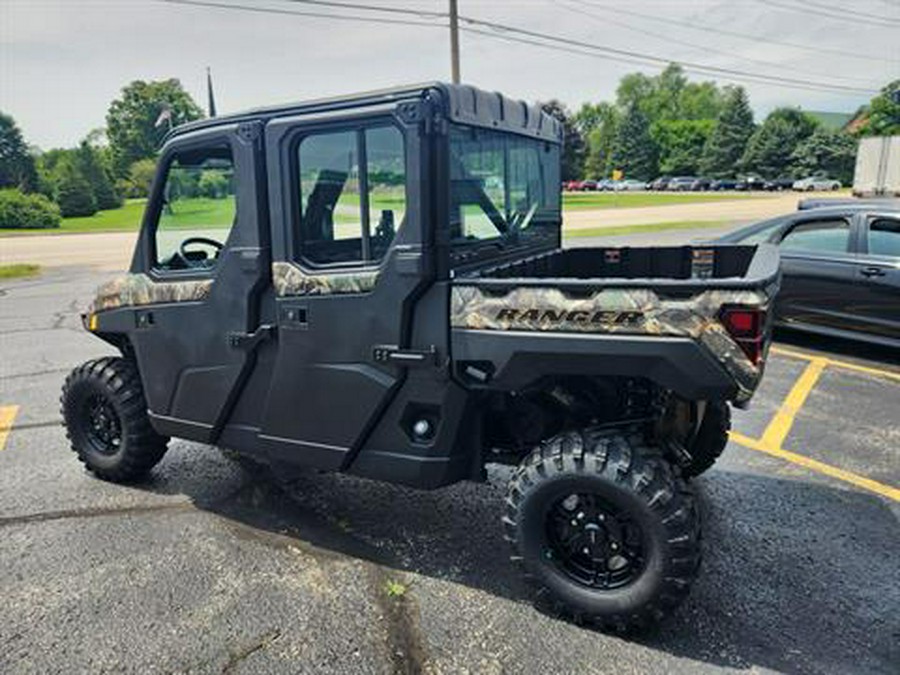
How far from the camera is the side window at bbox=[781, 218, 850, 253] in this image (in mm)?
7031

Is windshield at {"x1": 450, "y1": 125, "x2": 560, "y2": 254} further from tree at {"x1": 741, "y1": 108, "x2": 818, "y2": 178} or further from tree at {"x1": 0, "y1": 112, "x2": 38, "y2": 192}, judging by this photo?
tree at {"x1": 741, "y1": 108, "x2": 818, "y2": 178}

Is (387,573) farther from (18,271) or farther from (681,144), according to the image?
(681,144)

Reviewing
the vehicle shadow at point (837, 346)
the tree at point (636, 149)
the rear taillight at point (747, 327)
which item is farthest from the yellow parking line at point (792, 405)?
the tree at point (636, 149)

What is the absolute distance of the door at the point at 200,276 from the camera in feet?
11.1

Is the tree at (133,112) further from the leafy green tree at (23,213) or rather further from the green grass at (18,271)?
the green grass at (18,271)

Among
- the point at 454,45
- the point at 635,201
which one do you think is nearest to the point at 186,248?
the point at 454,45

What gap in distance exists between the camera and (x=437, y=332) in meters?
3.04

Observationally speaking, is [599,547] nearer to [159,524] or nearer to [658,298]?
[658,298]

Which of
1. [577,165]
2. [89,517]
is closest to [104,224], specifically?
[89,517]

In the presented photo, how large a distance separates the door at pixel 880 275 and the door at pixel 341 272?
5555 millimetres

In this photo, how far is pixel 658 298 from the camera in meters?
Result: 2.64

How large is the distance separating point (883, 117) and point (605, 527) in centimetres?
8347

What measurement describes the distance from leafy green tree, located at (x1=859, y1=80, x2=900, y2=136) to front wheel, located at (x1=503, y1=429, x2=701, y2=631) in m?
78.1

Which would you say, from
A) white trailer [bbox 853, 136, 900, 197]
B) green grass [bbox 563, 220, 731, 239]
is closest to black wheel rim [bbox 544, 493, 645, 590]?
green grass [bbox 563, 220, 731, 239]
